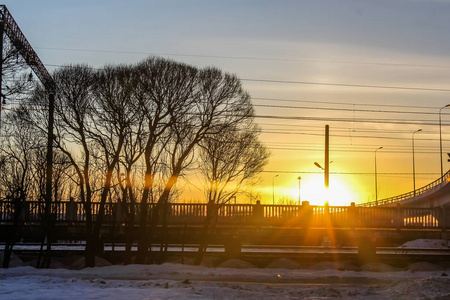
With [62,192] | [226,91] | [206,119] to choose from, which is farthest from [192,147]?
[62,192]

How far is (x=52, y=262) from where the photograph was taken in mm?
22688

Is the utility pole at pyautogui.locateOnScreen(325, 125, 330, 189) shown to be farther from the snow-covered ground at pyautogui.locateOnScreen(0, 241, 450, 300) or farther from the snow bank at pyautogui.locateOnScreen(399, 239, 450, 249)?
the snow-covered ground at pyautogui.locateOnScreen(0, 241, 450, 300)

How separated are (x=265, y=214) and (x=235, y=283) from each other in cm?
1477

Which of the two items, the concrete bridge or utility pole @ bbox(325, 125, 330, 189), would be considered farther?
utility pole @ bbox(325, 125, 330, 189)

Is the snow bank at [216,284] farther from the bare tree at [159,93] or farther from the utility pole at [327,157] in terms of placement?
the utility pole at [327,157]

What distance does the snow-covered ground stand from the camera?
45.3ft

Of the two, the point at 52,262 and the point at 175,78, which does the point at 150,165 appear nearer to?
the point at 175,78

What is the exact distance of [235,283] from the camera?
55.7ft

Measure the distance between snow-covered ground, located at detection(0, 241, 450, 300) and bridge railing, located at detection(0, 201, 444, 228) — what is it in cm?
783

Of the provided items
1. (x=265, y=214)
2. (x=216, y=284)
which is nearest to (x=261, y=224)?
(x=265, y=214)

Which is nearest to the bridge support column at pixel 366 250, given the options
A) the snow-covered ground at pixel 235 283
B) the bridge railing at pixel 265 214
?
the snow-covered ground at pixel 235 283

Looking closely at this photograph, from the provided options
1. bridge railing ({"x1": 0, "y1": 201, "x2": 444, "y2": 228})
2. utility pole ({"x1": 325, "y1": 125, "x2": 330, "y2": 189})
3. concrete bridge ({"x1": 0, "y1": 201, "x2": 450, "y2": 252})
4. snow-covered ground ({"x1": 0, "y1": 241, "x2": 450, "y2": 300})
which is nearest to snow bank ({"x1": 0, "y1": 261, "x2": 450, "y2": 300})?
snow-covered ground ({"x1": 0, "y1": 241, "x2": 450, "y2": 300})

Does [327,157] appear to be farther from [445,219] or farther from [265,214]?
[445,219]

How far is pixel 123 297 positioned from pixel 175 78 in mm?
11830
